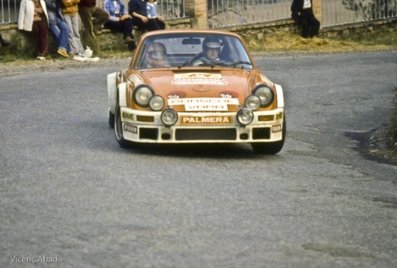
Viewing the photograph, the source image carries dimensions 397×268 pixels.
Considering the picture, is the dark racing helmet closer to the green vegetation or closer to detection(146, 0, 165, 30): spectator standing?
detection(146, 0, 165, 30): spectator standing

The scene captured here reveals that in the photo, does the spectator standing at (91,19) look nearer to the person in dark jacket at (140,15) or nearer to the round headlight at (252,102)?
the person in dark jacket at (140,15)

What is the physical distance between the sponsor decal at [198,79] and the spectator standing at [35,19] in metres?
12.1

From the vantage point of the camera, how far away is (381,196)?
1188 centimetres

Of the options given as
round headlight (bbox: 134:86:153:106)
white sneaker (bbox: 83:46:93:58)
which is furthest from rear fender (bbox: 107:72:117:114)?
white sneaker (bbox: 83:46:93:58)

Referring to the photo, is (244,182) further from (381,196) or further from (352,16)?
(352,16)

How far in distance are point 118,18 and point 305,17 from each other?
6.33m

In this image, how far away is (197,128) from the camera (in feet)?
44.5

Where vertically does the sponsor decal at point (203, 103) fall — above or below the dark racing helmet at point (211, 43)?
below

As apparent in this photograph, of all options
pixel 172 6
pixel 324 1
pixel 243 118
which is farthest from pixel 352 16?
pixel 243 118

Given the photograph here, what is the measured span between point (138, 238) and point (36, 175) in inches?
122

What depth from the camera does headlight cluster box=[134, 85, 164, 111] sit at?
13.7 m

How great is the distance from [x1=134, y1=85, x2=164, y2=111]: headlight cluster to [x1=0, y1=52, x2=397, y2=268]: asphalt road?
0.51 meters

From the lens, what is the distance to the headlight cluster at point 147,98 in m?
13.7

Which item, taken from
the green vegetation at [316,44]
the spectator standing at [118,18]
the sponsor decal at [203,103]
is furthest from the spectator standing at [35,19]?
the sponsor decal at [203,103]
